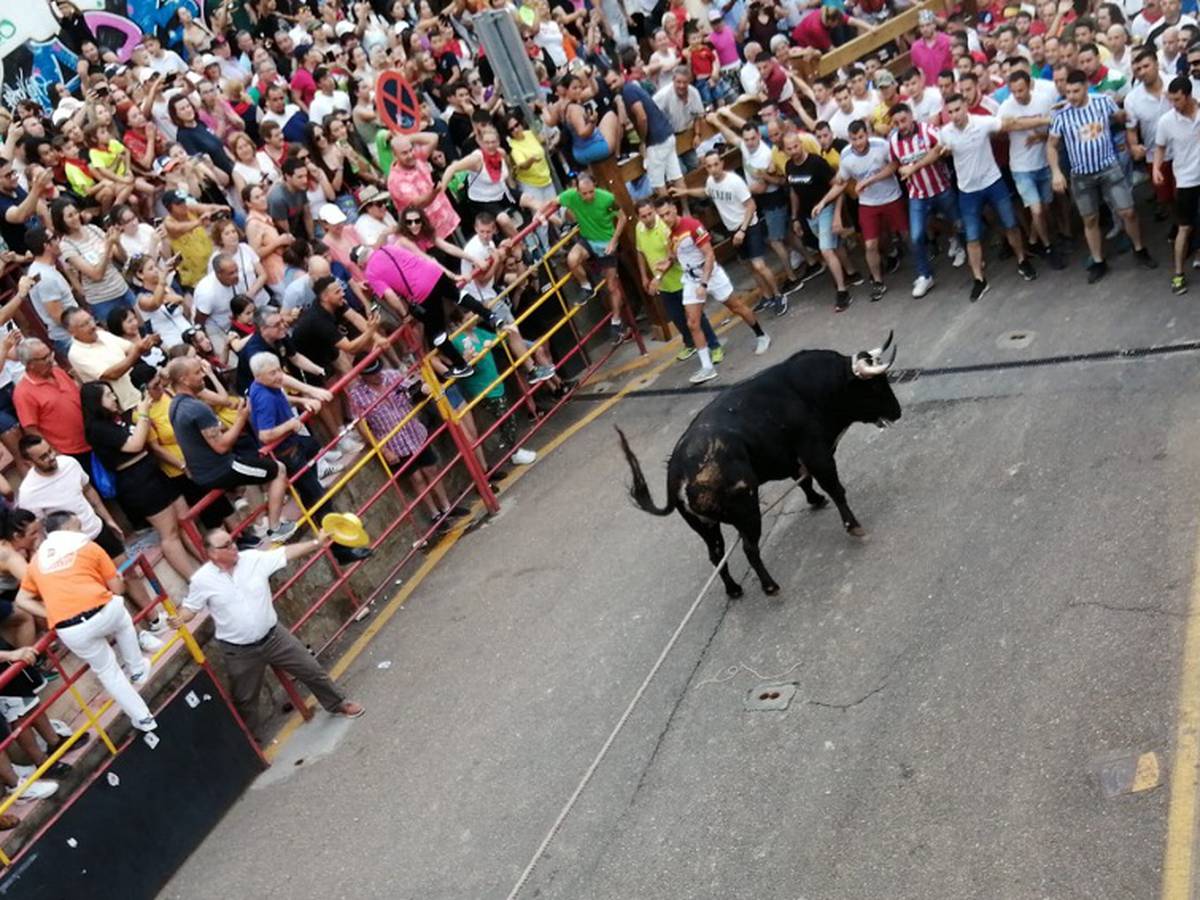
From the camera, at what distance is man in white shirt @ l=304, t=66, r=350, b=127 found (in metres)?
15.2

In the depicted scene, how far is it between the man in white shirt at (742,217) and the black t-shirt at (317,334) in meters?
4.48

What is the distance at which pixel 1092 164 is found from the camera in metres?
11.8

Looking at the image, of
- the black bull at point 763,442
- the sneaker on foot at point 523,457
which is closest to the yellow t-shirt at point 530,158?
the sneaker on foot at point 523,457

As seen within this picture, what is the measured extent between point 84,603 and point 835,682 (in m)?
4.80

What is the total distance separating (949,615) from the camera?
8.34m

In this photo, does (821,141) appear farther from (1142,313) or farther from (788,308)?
(1142,313)

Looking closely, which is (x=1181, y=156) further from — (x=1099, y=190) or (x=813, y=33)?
(x=813, y=33)

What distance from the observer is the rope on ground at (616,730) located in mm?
7630

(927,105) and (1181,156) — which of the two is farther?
(927,105)

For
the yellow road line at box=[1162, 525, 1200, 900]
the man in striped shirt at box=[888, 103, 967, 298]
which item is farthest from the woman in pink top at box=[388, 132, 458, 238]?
the yellow road line at box=[1162, 525, 1200, 900]

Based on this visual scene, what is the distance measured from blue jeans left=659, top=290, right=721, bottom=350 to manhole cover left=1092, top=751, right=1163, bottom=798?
7.25 m

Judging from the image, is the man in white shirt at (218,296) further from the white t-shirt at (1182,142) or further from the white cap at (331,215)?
the white t-shirt at (1182,142)

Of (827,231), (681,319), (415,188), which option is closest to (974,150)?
(827,231)

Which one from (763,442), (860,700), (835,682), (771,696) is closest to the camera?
(860,700)
